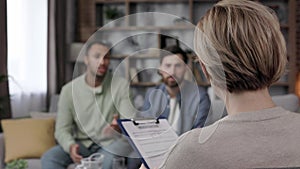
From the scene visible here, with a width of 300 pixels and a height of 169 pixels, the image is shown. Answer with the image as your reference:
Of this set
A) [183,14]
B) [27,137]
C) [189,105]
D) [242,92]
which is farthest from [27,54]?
[242,92]

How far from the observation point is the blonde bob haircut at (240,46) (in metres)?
0.86

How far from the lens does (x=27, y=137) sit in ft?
11.1

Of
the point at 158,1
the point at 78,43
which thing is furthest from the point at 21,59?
the point at 158,1

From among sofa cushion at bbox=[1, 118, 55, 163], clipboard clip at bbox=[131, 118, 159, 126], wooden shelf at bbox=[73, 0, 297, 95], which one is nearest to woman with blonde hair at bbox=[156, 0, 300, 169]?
clipboard clip at bbox=[131, 118, 159, 126]

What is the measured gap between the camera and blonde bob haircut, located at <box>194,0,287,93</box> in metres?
0.86

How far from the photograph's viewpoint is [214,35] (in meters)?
0.86

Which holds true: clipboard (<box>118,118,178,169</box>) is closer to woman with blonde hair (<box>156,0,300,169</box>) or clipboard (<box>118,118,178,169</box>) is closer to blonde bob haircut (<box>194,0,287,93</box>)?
woman with blonde hair (<box>156,0,300,169</box>)

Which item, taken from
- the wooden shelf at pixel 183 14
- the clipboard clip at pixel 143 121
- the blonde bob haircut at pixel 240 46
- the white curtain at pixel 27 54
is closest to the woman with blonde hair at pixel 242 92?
the blonde bob haircut at pixel 240 46

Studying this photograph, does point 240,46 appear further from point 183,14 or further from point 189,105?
point 183,14

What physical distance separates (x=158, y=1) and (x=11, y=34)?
1829 mm

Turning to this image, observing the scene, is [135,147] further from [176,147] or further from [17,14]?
[17,14]

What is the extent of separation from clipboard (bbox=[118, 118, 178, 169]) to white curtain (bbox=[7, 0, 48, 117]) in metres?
3.24

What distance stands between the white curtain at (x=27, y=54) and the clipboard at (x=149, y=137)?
324 cm

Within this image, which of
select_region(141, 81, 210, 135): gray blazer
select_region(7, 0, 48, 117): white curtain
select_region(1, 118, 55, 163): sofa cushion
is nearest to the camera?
select_region(141, 81, 210, 135): gray blazer
